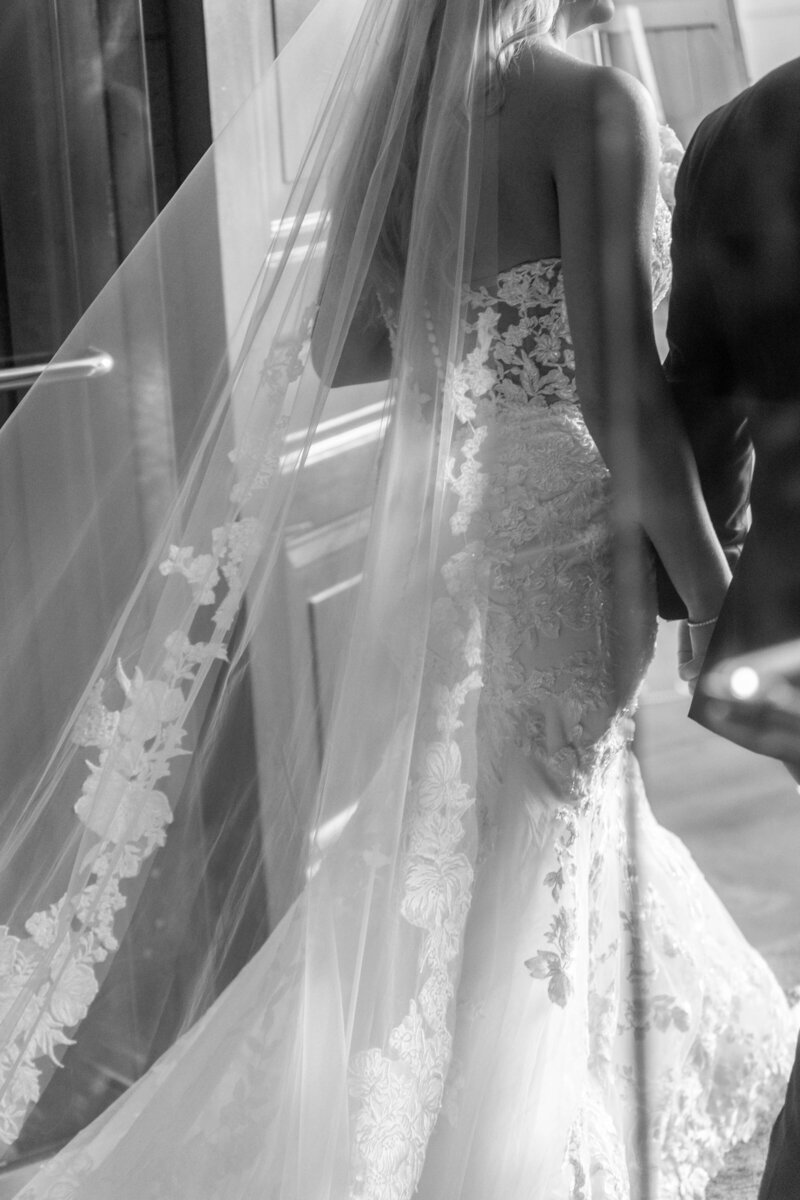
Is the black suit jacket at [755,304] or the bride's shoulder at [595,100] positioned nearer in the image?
the black suit jacket at [755,304]

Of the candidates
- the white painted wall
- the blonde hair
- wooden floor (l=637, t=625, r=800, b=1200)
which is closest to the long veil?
the blonde hair

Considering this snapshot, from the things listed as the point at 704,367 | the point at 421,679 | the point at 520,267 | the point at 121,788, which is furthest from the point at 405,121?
the point at 121,788

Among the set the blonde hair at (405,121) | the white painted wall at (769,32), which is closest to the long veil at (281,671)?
the blonde hair at (405,121)

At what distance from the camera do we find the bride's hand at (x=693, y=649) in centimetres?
111

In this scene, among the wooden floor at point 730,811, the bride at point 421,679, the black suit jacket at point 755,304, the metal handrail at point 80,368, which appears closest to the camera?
the black suit jacket at point 755,304

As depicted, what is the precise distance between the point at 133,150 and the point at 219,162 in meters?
0.41

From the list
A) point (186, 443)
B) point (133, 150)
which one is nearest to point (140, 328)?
point (186, 443)

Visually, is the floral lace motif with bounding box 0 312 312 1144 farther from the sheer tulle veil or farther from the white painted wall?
the white painted wall

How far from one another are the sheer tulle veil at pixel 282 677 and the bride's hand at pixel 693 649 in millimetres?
183

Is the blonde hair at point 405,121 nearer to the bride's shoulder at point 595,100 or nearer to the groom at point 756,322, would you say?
the bride's shoulder at point 595,100

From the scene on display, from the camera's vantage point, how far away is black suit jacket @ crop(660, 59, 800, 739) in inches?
33.3

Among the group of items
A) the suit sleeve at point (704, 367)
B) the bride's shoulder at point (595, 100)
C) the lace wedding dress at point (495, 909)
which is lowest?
the lace wedding dress at point (495, 909)

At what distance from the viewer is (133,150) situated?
160 centimetres

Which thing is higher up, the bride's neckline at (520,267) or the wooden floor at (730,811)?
the bride's neckline at (520,267)
